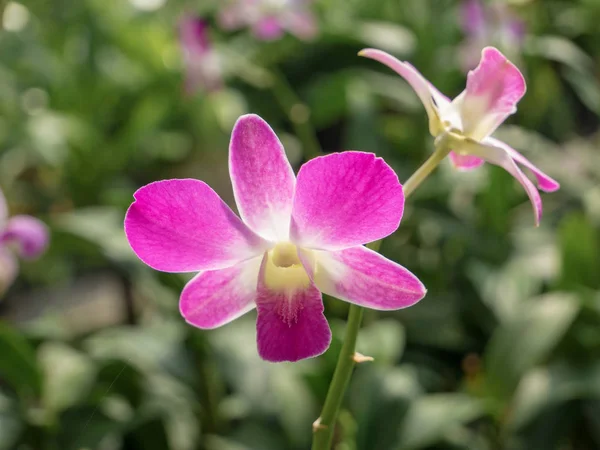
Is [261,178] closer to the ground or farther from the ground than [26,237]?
farther from the ground

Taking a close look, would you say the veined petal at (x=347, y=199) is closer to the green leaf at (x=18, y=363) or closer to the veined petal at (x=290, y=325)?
the veined petal at (x=290, y=325)

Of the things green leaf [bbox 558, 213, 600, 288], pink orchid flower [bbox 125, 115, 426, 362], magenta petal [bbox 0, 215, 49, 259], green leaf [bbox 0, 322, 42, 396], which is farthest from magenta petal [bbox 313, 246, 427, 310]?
green leaf [bbox 558, 213, 600, 288]

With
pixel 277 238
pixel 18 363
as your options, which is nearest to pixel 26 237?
pixel 18 363

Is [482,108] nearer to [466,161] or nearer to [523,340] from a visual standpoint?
[466,161]

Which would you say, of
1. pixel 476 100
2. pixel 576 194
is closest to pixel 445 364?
pixel 576 194

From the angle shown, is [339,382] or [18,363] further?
[18,363]

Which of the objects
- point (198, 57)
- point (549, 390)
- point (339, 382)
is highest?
point (339, 382)
